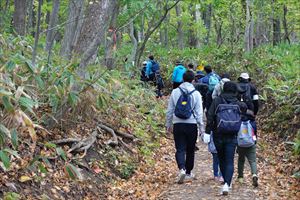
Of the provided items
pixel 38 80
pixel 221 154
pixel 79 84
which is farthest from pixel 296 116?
pixel 38 80

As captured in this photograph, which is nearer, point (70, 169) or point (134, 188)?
point (70, 169)

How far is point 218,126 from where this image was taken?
7.27 meters

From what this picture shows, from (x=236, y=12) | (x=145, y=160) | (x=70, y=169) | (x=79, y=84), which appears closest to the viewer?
(x=70, y=169)

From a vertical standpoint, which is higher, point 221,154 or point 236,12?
point 236,12

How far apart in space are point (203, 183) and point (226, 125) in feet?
5.37

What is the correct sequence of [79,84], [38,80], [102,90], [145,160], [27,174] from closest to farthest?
[27,174] → [38,80] → [79,84] → [102,90] → [145,160]

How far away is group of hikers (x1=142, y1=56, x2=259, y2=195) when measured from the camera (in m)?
7.34

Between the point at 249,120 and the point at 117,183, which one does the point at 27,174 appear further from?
the point at 249,120

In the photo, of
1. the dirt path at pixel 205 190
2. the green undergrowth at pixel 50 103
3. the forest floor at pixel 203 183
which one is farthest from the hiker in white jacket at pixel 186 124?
the green undergrowth at pixel 50 103

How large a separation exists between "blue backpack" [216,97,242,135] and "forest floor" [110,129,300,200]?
1.11m

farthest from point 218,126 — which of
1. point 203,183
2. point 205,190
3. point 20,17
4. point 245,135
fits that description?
point 20,17

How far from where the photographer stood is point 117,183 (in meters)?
8.45

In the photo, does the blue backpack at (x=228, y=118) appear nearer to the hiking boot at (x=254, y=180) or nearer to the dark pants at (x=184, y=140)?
the dark pants at (x=184, y=140)

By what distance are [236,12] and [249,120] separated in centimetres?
1800
